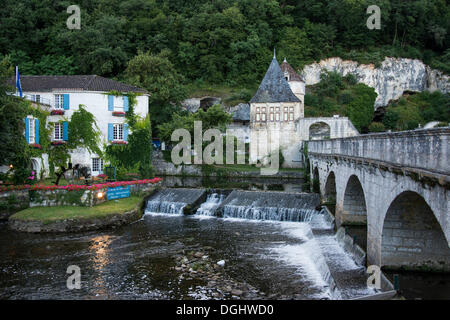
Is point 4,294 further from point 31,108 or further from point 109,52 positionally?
point 109,52

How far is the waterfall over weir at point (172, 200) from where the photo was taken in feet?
96.9

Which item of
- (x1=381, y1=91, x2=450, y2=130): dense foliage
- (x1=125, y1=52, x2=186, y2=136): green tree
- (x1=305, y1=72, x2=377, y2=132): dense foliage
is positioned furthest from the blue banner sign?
(x1=381, y1=91, x2=450, y2=130): dense foliage

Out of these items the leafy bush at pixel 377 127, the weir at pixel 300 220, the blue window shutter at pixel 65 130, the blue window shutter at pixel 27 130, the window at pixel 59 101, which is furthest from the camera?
the leafy bush at pixel 377 127

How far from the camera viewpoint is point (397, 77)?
60.8m

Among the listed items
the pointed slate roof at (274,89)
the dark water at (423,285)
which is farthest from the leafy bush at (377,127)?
the dark water at (423,285)

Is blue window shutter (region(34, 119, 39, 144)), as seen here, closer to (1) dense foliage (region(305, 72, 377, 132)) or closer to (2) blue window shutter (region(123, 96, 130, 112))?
(2) blue window shutter (region(123, 96, 130, 112))

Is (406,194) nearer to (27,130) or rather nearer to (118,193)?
(118,193)

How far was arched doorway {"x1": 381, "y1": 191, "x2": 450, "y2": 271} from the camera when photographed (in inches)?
532

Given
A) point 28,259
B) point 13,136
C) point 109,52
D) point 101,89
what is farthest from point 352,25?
point 28,259

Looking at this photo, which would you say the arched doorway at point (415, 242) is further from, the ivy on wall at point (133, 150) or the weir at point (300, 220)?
the ivy on wall at point (133, 150)

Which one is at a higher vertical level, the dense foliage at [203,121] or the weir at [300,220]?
the dense foliage at [203,121]

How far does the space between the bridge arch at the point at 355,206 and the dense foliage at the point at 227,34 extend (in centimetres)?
4657

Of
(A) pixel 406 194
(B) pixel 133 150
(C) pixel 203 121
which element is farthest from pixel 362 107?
(A) pixel 406 194

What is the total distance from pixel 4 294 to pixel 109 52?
1892 inches
